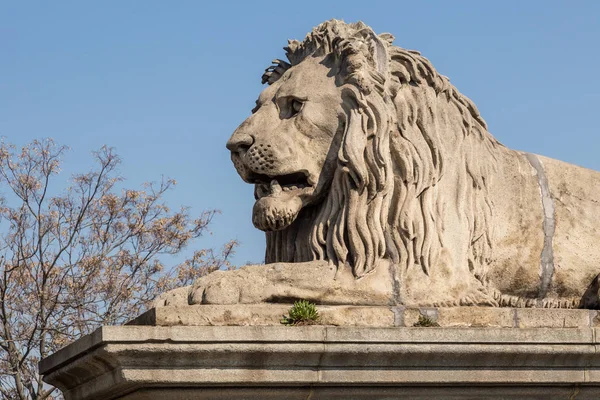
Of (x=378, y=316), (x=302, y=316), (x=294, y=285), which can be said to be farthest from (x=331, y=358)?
(x=294, y=285)

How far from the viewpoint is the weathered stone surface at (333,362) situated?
8.08 meters

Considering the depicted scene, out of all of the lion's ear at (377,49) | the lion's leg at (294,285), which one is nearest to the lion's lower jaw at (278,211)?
the lion's leg at (294,285)

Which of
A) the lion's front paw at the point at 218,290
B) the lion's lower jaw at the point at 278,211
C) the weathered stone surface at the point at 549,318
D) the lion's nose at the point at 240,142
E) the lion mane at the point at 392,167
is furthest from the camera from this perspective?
the lion's nose at the point at 240,142

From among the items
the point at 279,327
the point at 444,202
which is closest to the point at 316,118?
the point at 444,202

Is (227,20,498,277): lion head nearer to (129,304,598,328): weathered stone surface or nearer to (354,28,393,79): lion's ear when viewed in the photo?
(354,28,393,79): lion's ear

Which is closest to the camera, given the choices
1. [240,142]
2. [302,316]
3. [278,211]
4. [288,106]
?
[302,316]

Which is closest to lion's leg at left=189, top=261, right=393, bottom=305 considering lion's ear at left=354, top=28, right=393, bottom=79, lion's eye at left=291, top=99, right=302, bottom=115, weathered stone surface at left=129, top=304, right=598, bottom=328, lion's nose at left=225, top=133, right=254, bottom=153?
weathered stone surface at left=129, top=304, right=598, bottom=328

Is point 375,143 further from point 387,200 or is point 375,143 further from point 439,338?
point 439,338

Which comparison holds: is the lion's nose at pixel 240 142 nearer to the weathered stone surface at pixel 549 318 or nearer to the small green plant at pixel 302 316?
the small green plant at pixel 302 316

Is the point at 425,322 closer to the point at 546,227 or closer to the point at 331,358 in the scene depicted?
the point at 331,358

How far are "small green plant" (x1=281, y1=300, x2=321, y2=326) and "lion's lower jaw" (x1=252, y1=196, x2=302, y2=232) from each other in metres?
0.98

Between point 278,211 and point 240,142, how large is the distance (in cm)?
Answer: 58

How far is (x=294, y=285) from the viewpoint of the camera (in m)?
8.81

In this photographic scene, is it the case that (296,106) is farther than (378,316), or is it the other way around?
(296,106)
